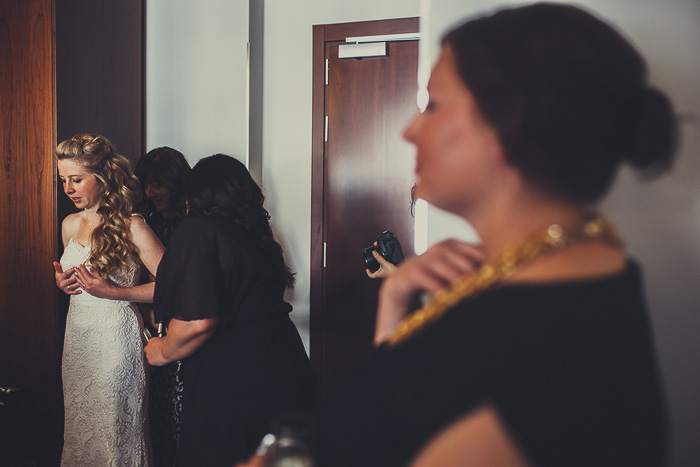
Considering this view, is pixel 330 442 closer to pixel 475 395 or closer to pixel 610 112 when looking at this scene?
pixel 475 395

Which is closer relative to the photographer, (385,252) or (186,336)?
(186,336)

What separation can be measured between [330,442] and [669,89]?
87 centimetres

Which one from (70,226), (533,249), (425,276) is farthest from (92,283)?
(533,249)

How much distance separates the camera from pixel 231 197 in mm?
1825

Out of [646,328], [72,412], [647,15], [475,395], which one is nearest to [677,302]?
[647,15]

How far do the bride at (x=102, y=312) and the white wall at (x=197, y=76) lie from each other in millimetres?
974

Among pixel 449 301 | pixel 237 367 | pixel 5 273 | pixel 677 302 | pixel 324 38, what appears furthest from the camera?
pixel 324 38

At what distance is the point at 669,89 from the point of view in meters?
1.02

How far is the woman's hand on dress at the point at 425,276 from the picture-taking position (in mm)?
700

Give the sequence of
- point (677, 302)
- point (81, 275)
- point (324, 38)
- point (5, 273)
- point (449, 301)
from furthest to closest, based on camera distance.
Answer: point (324, 38) < point (5, 273) < point (81, 275) < point (677, 302) < point (449, 301)

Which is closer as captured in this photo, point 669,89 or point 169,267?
point 669,89

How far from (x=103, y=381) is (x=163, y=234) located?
27.8 inches

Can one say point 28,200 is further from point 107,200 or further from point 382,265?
point 382,265

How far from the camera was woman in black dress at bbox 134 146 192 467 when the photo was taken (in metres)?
2.29
